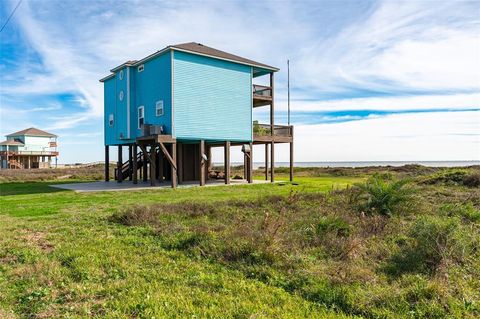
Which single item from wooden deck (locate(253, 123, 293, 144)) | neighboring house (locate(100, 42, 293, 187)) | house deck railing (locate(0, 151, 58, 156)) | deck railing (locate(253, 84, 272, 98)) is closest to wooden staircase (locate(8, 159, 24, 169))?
house deck railing (locate(0, 151, 58, 156))

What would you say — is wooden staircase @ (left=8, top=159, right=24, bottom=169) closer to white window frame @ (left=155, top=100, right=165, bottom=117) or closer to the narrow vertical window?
the narrow vertical window

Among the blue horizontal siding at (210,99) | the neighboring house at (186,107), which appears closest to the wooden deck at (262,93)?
the neighboring house at (186,107)

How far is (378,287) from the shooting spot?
394 cm

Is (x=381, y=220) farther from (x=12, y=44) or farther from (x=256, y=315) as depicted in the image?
(x=12, y=44)

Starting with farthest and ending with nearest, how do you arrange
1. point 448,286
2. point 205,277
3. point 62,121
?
point 62,121 < point 205,277 < point 448,286

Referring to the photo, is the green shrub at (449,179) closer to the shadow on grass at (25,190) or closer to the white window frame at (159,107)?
the white window frame at (159,107)

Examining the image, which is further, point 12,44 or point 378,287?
point 12,44

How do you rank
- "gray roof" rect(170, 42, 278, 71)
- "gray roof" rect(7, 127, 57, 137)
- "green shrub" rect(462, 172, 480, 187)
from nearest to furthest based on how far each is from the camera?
"green shrub" rect(462, 172, 480, 187) < "gray roof" rect(170, 42, 278, 71) < "gray roof" rect(7, 127, 57, 137)

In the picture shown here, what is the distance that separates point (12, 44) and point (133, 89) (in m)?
7.06

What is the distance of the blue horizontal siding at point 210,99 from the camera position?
1864cm

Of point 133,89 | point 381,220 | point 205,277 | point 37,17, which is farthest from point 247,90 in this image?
point 205,277

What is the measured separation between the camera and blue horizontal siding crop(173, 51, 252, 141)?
18.6 metres

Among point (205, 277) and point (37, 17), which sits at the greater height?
point (37, 17)

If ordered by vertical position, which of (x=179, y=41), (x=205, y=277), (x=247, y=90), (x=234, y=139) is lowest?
(x=205, y=277)
